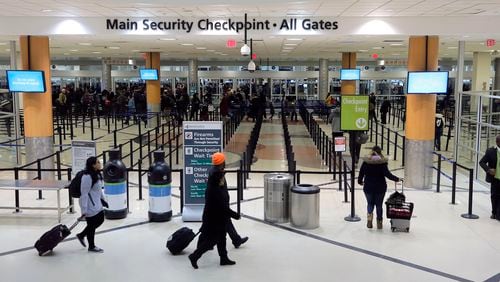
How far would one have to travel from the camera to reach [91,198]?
23.9 ft

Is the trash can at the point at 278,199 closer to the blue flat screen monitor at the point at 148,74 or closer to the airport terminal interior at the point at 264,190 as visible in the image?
the airport terminal interior at the point at 264,190

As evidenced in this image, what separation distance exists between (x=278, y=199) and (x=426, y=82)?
16.5 ft

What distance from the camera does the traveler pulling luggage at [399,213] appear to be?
8398mm

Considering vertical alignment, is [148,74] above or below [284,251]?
above

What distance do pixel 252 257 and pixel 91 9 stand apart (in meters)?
6.46

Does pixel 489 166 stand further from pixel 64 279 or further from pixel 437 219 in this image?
pixel 64 279

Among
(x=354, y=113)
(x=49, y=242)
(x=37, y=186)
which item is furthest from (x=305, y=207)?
(x=37, y=186)

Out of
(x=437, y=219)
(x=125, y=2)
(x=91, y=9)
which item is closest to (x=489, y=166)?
(x=437, y=219)

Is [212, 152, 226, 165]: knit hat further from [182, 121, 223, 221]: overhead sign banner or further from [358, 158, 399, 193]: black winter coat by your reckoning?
[358, 158, 399, 193]: black winter coat

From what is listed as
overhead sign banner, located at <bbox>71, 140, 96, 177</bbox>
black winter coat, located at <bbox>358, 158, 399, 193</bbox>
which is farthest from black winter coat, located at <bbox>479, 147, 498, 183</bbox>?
overhead sign banner, located at <bbox>71, 140, 96, 177</bbox>

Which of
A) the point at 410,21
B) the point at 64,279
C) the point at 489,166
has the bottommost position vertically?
the point at 64,279

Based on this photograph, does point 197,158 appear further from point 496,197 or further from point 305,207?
point 496,197

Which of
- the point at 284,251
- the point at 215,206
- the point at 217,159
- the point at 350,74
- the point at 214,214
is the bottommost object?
the point at 284,251

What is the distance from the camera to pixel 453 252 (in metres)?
7.61
